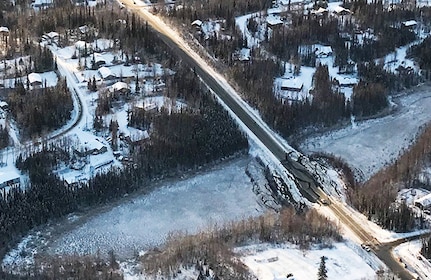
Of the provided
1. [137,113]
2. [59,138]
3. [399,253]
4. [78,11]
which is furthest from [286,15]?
[399,253]

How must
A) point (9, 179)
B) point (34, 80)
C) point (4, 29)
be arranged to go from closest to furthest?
point (9, 179)
point (34, 80)
point (4, 29)

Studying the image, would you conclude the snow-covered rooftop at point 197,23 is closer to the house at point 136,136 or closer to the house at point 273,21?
the house at point 273,21

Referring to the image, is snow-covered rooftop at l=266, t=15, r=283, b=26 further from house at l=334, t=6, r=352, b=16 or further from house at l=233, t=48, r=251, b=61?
house at l=334, t=6, r=352, b=16

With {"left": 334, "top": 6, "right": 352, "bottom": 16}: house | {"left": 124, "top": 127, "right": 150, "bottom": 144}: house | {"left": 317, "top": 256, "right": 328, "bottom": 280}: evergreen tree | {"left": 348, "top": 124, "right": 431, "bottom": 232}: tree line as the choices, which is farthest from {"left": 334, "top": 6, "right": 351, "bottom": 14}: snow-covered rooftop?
{"left": 317, "top": 256, "right": 328, "bottom": 280}: evergreen tree

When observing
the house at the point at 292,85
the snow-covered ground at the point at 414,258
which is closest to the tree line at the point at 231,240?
the snow-covered ground at the point at 414,258

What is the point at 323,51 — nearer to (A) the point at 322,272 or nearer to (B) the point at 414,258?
(B) the point at 414,258

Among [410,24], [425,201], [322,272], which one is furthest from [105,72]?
[410,24]
